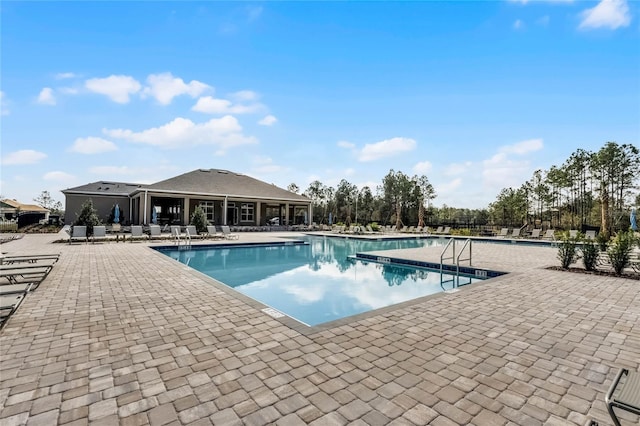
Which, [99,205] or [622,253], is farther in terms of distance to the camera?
[99,205]

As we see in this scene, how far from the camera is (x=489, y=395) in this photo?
223 centimetres

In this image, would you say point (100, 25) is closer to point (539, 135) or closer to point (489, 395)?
point (489, 395)

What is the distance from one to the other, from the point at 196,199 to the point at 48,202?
156 feet

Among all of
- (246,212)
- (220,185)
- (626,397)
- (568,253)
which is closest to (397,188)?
(246,212)

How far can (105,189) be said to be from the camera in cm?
2772

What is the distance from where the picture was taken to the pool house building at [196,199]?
2392 centimetres

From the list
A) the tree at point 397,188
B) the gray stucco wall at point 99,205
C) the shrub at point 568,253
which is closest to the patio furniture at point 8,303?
the shrub at point 568,253

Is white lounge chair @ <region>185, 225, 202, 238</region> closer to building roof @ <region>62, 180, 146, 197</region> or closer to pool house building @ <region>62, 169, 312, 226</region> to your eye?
pool house building @ <region>62, 169, 312, 226</region>

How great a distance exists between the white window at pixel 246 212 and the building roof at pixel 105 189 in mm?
8240

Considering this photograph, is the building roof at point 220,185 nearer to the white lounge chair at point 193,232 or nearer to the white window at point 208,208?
the white window at point 208,208

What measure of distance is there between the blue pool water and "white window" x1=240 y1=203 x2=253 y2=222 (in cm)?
1387

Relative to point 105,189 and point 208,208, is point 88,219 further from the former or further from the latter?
point 105,189

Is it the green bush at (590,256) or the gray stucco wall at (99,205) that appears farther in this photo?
the gray stucco wall at (99,205)

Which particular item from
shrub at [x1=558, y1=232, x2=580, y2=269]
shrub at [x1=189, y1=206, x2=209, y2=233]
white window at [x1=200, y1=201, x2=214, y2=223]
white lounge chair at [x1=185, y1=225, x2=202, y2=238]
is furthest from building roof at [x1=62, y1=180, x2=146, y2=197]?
shrub at [x1=558, y1=232, x2=580, y2=269]
